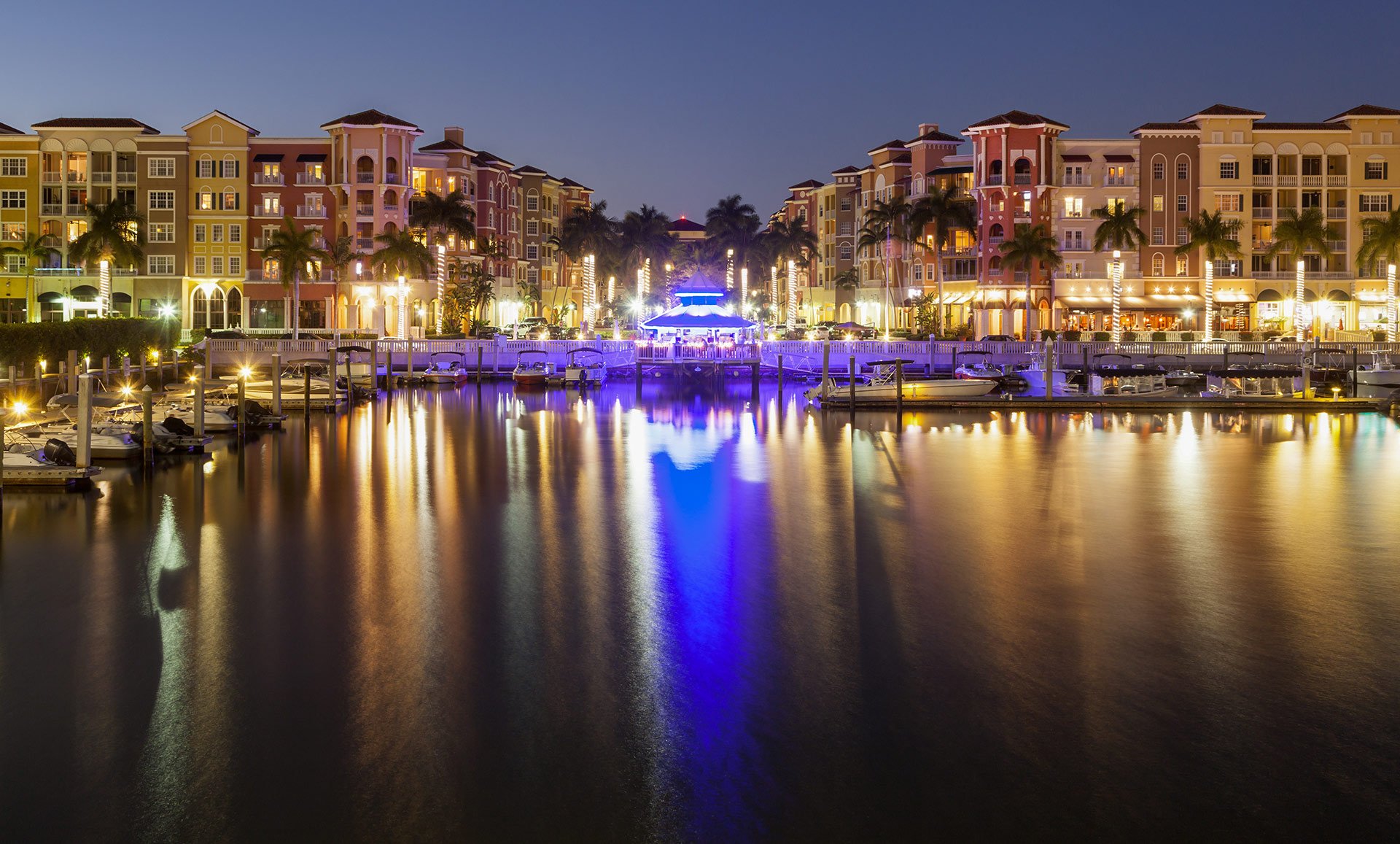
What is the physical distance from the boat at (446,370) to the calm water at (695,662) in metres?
40.1

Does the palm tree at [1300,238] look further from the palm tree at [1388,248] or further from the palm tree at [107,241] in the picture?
the palm tree at [107,241]

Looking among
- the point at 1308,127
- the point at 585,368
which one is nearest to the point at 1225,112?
the point at 1308,127

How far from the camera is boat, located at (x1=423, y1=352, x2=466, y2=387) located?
69562 millimetres

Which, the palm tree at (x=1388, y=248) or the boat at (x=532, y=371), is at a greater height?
the palm tree at (x=1388, y=248)

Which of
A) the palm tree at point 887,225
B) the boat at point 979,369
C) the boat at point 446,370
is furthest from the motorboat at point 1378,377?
the palm tree at point 887,225

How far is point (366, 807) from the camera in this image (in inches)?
408

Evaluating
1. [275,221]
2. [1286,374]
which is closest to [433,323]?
[275,221]

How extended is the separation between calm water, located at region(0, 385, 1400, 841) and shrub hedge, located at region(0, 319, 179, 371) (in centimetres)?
2405

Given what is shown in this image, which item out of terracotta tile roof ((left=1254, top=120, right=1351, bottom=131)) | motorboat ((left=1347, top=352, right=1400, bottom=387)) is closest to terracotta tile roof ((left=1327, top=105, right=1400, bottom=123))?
terracotta tile roof ((left=1254, top=120, right=1351, bottom=131))

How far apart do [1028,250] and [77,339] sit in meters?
60.3

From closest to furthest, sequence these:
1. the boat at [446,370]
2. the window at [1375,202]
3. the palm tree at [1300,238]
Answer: the boat at [446,370]
the palm tree at [1300,238]
the window at [1375,202]

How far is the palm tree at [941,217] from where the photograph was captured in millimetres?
97562

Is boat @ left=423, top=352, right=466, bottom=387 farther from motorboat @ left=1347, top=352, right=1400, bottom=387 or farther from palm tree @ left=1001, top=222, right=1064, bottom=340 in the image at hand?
motorboat @ left=1347, top=352, right=1400, bottom=387

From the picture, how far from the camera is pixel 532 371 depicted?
226 feet
